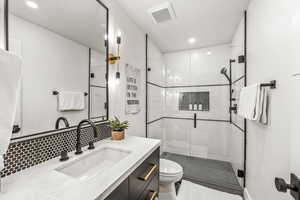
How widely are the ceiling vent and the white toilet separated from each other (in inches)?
76.9

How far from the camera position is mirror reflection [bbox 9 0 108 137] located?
790 millimetres

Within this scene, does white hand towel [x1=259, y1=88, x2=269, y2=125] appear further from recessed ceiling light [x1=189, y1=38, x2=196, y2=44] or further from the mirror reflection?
recessed ceiling light [x1=189, y1=38, x2=196, y2=44]

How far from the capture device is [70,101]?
1052mm

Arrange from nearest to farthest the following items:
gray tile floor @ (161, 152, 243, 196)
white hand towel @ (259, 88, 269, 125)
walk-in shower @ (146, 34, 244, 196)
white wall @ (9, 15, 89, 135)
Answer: white wall @ (9, 15, 89, 135), white hand towel @ (259, 88, 269, 125), gray tile floor @ (161, 152, 243, 196), walk-in shower @ (146, 34, 244, 196)

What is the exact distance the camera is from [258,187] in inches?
49.6

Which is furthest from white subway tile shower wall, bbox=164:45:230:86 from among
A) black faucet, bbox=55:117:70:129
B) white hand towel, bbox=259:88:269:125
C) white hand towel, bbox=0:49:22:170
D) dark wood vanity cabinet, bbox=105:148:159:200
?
white hand towel, bbox=0:49:22:170

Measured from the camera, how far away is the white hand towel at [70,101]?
0.98 m

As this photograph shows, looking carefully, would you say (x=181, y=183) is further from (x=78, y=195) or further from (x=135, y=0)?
(x=135, y=0)

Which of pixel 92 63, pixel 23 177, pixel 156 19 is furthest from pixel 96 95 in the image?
pixel 156 19

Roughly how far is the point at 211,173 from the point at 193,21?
244cm

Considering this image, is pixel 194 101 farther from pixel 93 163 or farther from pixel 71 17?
pixel 71 17

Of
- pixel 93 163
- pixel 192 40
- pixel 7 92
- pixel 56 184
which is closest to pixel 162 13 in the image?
pixel 192 40

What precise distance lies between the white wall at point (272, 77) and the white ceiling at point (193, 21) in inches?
13.0

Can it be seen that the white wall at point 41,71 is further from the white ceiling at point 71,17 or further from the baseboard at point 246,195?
the baseboard at point 246,195
